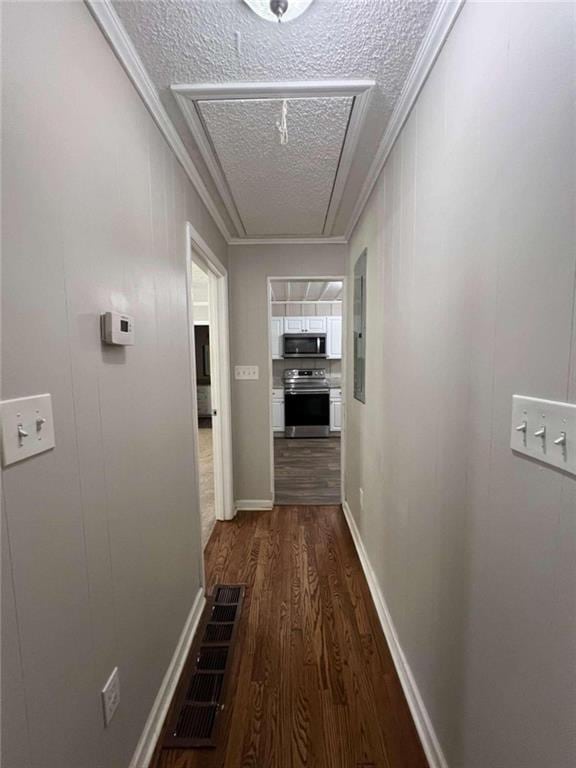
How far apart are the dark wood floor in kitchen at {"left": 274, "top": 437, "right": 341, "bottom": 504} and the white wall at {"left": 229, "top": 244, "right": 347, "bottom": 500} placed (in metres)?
0.46

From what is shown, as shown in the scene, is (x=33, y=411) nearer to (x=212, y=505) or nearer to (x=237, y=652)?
(x=237, y=652)

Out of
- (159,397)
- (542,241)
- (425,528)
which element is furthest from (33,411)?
(425,528)

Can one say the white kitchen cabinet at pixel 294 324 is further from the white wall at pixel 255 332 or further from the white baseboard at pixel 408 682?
the white baseboard at pixel 408 682

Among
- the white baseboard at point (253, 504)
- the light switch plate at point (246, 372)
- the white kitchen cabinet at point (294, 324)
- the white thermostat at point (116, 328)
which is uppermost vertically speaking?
the white kitchen cabinet at point (294, 324)

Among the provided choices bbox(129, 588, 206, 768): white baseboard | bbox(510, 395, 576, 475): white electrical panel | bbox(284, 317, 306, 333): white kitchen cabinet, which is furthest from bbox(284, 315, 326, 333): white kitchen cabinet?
bbox(510, 395, 576, 475): white electrical panel

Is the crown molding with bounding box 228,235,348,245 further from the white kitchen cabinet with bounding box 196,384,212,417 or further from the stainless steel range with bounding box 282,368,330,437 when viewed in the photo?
the white kitchen cabinet with bounding box 196,384,212,417

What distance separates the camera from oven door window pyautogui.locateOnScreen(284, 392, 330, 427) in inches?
208

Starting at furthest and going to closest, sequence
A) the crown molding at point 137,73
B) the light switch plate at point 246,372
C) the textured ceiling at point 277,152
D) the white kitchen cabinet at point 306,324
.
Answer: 1. the white kitchen cabinet at point 306,324
2. the light switch plate at point 246,372
3. the textured ceiling at point 277,152
4. the crown molding at point 137,73

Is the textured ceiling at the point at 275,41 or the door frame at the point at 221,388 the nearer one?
the textured ceiling at the point at 275,41

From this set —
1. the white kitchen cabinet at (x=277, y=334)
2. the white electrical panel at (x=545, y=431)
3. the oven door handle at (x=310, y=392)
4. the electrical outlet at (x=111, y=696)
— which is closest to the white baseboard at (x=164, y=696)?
the electrical outlet at (x=111, y=696)

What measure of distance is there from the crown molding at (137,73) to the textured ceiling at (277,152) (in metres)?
0.15

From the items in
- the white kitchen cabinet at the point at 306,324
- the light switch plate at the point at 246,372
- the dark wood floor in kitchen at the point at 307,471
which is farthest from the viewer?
the white kitchen cabinet at the point at 306,324

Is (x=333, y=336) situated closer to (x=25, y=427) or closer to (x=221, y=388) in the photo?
(x=221, y=388)

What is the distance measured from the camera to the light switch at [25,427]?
60 centimetres
